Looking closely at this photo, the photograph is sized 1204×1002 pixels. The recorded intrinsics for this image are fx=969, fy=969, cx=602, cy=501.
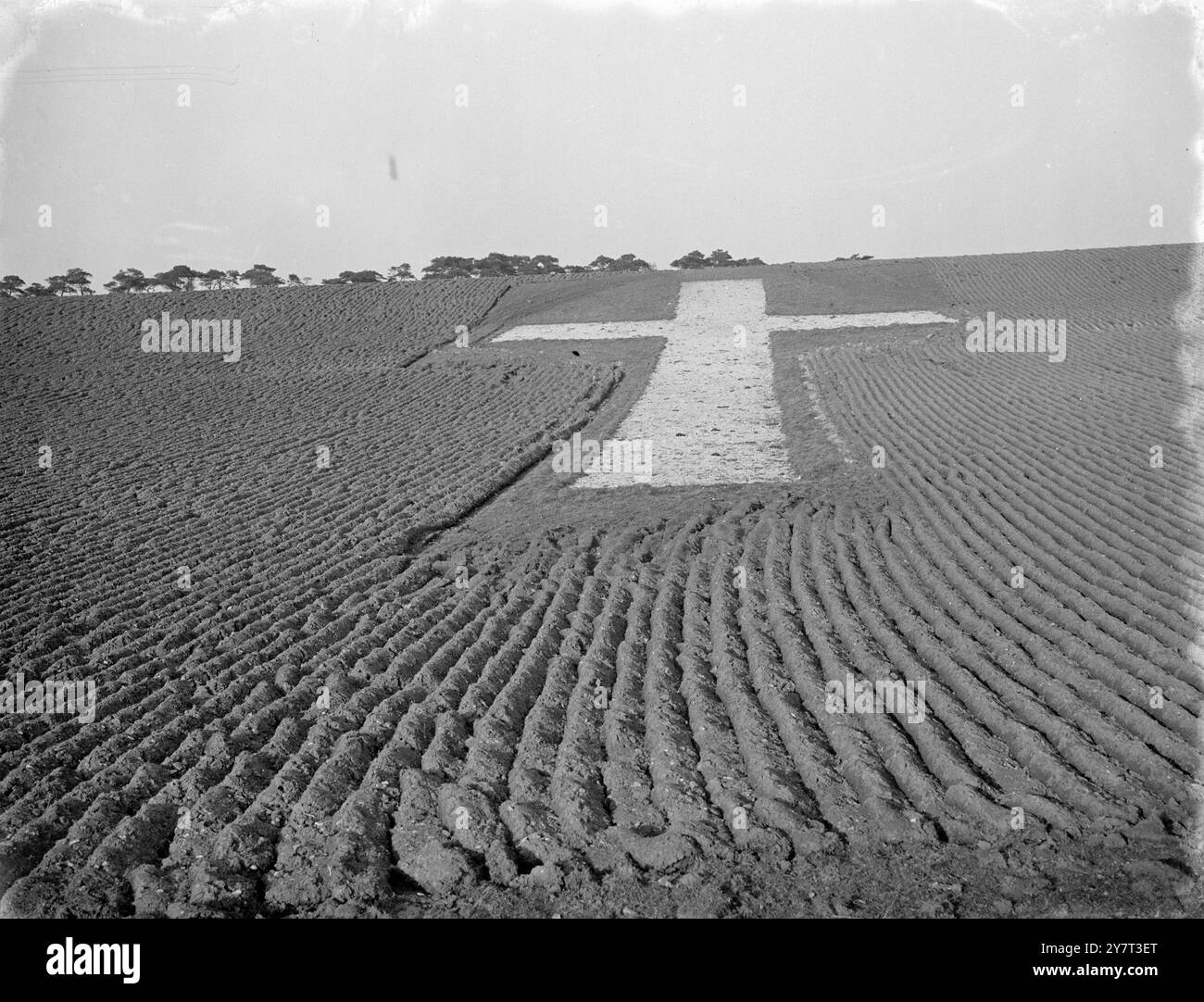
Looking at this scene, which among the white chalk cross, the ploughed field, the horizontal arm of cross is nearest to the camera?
the ploughed field

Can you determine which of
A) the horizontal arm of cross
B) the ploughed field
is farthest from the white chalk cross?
the ploughed field

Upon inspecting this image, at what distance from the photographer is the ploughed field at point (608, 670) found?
4078 millimetres

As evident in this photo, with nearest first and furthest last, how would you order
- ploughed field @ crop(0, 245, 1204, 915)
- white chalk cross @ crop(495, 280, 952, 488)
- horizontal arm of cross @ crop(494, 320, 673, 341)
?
ploughed field @ crop(0, 245, 1204, 915), white chalk cross @ crop(495, 280, 952, 488), horizontal arm of cross @ crop(494, 320, 673, 341)

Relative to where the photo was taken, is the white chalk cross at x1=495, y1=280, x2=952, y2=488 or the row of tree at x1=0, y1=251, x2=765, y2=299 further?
the row of tree at x1=0, y1=251, x2=765, y2=299

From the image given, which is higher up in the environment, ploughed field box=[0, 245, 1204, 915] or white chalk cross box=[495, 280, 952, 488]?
white chalk cross box=[495, 280, 952, 488]

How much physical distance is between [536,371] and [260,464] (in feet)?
31.3

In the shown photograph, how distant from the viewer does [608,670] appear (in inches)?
246

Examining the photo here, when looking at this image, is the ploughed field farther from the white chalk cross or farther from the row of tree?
the row of tree

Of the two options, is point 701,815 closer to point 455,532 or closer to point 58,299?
point 455,532

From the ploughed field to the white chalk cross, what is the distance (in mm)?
796

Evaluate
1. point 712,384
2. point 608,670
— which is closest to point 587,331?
point 712,384

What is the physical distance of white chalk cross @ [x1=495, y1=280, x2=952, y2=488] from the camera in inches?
514

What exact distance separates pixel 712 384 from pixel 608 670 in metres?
14.6

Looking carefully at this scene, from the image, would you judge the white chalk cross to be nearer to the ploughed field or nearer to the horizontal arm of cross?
the horizontal arm of cross
